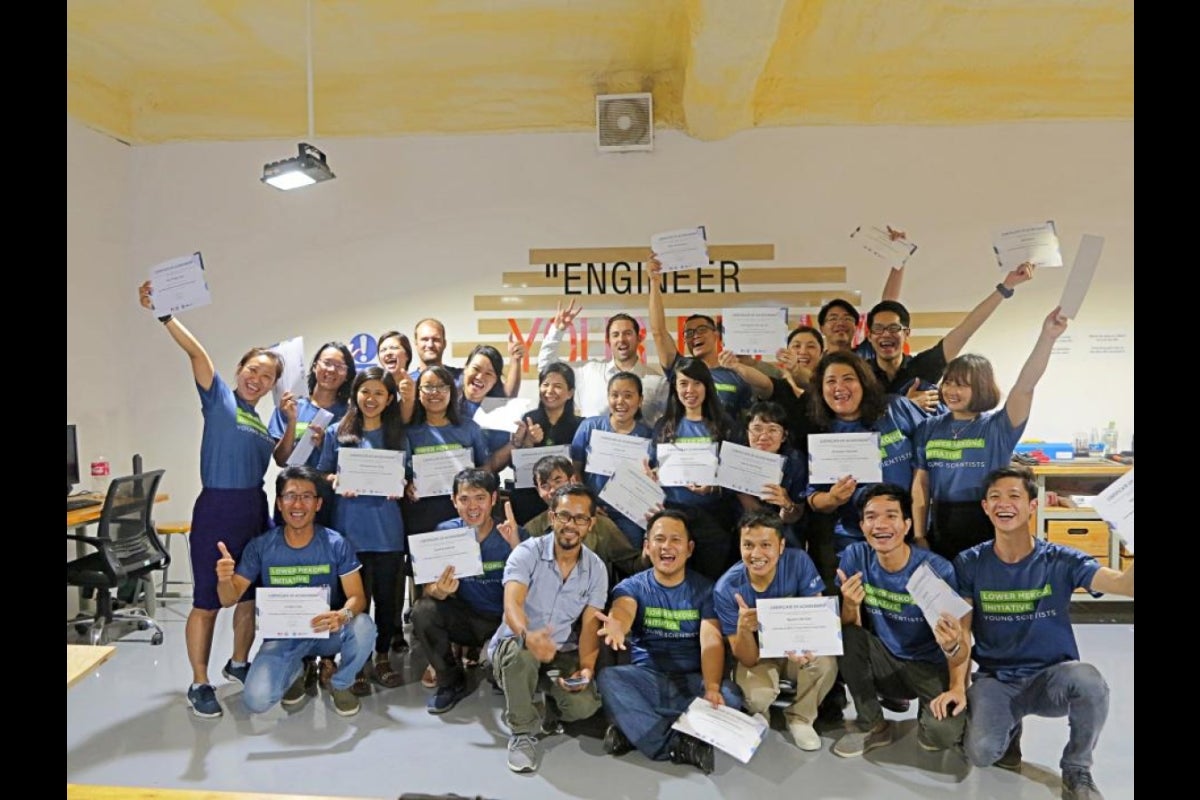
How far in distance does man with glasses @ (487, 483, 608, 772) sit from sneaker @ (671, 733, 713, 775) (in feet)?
1.13

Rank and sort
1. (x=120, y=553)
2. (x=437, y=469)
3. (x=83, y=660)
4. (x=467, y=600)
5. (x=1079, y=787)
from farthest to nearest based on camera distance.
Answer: (x=120, y=553)
(x=437, y=469)
(x=467, y=600)
(x=1079, y=787)
(x=83, y=660)

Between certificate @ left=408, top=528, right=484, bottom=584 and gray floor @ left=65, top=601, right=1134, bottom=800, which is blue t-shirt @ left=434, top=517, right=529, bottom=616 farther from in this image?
gray floor @ left=65, top=601, right=1134, bottom=800

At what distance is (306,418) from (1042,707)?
322cm

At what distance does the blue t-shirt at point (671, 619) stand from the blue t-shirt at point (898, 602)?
0.57 m

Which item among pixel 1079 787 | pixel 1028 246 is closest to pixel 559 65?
pixel 1028 246

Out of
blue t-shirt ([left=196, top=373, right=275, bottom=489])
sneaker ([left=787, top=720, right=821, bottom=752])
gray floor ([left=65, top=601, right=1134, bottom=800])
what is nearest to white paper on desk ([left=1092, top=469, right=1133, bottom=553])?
gray floor ([left=65, top=601, right=1134, bottom=800])

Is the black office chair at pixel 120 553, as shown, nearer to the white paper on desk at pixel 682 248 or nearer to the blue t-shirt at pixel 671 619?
the blue t-shirt at pixel 671 619

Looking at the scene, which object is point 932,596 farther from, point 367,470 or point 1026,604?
point 367,470

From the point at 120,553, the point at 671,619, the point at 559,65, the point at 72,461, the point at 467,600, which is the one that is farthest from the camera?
the point at 559,65

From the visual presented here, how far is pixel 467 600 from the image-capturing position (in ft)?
10.7

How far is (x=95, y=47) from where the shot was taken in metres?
4.41

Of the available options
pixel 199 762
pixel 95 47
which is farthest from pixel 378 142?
pixel 199 762

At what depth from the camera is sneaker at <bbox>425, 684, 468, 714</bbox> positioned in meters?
3.17

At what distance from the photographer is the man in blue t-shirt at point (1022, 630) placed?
256 cm
